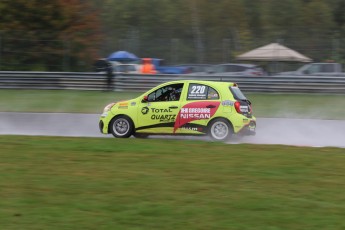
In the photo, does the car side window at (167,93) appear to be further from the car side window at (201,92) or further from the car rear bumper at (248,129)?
the car rear bumper at (248,129)

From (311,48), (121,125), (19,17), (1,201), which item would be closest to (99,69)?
(19,17)

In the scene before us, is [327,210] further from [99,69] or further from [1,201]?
[99,69]

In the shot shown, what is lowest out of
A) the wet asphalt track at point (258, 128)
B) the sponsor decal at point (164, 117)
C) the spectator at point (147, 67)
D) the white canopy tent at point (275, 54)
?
the wet asphalt track at point (258, 128)

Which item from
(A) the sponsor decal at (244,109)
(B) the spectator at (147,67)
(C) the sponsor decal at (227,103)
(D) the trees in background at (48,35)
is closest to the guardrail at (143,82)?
(D) the trees in background at (48,35)

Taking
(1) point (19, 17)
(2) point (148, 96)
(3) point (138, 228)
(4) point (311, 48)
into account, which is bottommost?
(3) point (138, 228)

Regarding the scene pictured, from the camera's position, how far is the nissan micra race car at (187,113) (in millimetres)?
12883

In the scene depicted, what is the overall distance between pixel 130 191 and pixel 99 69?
23.6 meters

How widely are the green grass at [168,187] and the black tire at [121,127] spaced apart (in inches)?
113

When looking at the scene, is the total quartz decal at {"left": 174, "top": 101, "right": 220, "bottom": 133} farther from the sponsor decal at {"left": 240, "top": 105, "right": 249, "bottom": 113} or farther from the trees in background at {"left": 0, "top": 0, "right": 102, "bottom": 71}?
the trees in background at {"left": 0, "top": 0, "right": 102, "bottom": 71}

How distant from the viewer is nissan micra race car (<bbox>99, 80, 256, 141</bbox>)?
12883 millimetres

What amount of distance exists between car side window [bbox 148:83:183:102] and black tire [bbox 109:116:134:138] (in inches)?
27.1

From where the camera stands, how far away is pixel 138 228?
221 inches

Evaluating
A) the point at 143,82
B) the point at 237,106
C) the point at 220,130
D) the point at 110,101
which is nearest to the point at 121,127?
the point at 220,130

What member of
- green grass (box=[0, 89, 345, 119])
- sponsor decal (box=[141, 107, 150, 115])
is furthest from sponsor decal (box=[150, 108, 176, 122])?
green grass (box=[0, 89, 345, 119])
